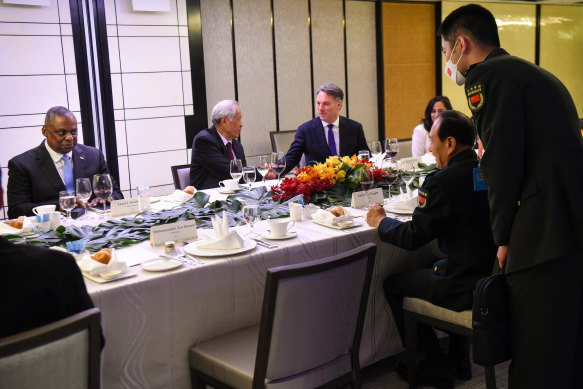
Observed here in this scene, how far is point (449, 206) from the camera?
2.47 meters

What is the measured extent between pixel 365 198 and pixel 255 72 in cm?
387

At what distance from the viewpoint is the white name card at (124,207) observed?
3125mm

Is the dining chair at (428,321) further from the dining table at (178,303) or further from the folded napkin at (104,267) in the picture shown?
the folded napkin at (104,267)

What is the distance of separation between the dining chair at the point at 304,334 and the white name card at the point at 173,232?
524 mm

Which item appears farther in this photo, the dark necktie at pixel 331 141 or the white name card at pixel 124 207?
the dark necktie at pixel 331 141

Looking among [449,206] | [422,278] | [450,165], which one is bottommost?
[422,278]

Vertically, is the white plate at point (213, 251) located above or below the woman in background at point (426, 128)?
below

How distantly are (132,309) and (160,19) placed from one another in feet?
13.3

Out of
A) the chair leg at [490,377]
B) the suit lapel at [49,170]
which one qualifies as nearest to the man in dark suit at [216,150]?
the suit lapel at [49,170]

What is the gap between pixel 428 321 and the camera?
2.60 meters

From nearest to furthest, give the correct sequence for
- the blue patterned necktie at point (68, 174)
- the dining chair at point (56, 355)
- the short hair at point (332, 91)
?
the dining chair at point (56, 355), the blue patterned necktie at point (68, 174), the short hair at point (332, 91)

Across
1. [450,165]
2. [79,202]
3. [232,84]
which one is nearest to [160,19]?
[232,84]

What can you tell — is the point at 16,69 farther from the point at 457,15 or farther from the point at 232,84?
the point at 457,15

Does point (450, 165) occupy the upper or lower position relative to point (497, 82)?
lower
